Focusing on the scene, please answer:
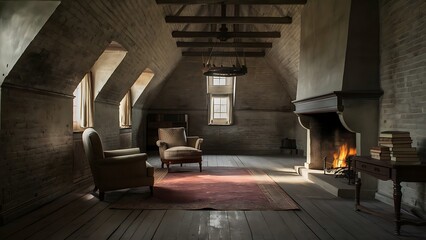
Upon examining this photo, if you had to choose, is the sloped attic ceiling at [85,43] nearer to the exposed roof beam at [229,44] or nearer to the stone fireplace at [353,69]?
the exposed roof beam at [229,44]

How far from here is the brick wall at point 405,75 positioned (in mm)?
3859

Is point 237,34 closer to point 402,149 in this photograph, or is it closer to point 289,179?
point 289,179

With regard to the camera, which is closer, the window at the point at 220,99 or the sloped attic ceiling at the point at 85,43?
the sloped attic ceiling at the point at 85,43

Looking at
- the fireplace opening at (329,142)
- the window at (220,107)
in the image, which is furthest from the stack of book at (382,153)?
the window at (220,107)

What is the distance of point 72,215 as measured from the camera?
3934 millimetres

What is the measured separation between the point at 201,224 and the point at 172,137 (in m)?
4.37

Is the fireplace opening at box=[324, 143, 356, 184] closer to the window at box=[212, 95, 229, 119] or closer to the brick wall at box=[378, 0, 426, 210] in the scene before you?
the brick wall at box=[378, 0, 426, 210]

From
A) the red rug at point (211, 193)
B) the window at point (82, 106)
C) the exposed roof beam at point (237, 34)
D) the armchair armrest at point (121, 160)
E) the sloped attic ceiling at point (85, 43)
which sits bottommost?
the red rug at point (211, 193)

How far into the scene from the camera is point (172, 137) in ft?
25.7

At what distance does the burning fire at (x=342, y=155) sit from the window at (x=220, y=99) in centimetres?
586

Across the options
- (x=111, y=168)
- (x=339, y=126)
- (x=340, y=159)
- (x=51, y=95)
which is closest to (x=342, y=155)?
(x=340, y=159)

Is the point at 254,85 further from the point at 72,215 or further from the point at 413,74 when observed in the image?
the point at 72,215

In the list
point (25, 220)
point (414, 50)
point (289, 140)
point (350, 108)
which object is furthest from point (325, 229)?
point (289, 140)

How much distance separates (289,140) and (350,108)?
7343mm
